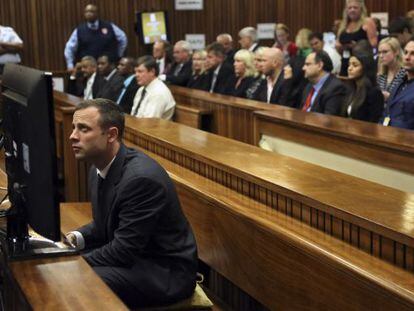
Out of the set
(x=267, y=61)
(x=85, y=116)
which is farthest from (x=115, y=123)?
(x=267, y=61)

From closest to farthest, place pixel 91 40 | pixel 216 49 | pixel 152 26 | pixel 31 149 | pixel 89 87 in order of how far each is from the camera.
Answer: pixel 31 149, pixel 216 49, pixel 89 87, pixel 91 40, pixel 152 26

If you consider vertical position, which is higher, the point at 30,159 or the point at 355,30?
the point at 355,30

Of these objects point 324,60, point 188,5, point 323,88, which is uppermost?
point 188,5

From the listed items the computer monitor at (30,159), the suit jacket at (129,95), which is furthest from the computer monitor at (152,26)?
the computer monitor at (30,159)

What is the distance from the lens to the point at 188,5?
12.6 meters

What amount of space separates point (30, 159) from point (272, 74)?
5138mm

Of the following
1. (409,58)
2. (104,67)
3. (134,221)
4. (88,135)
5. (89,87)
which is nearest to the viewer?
(134,221)

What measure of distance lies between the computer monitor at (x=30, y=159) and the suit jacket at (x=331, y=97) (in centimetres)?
378

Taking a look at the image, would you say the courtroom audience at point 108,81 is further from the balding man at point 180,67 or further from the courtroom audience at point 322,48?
the courtroom audience at point 322,48

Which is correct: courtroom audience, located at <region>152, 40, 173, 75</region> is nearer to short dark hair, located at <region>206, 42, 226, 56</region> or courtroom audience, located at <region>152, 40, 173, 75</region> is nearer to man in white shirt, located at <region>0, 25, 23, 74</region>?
short dark hair, located at <region>206, 42, 226, 56</region>

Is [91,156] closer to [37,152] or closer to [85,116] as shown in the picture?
[85,116]

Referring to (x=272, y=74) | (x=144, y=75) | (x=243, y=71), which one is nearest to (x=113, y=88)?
(x=243, y=71)

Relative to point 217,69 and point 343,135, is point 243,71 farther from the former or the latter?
point 343,135

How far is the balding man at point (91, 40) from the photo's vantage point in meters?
11.5
